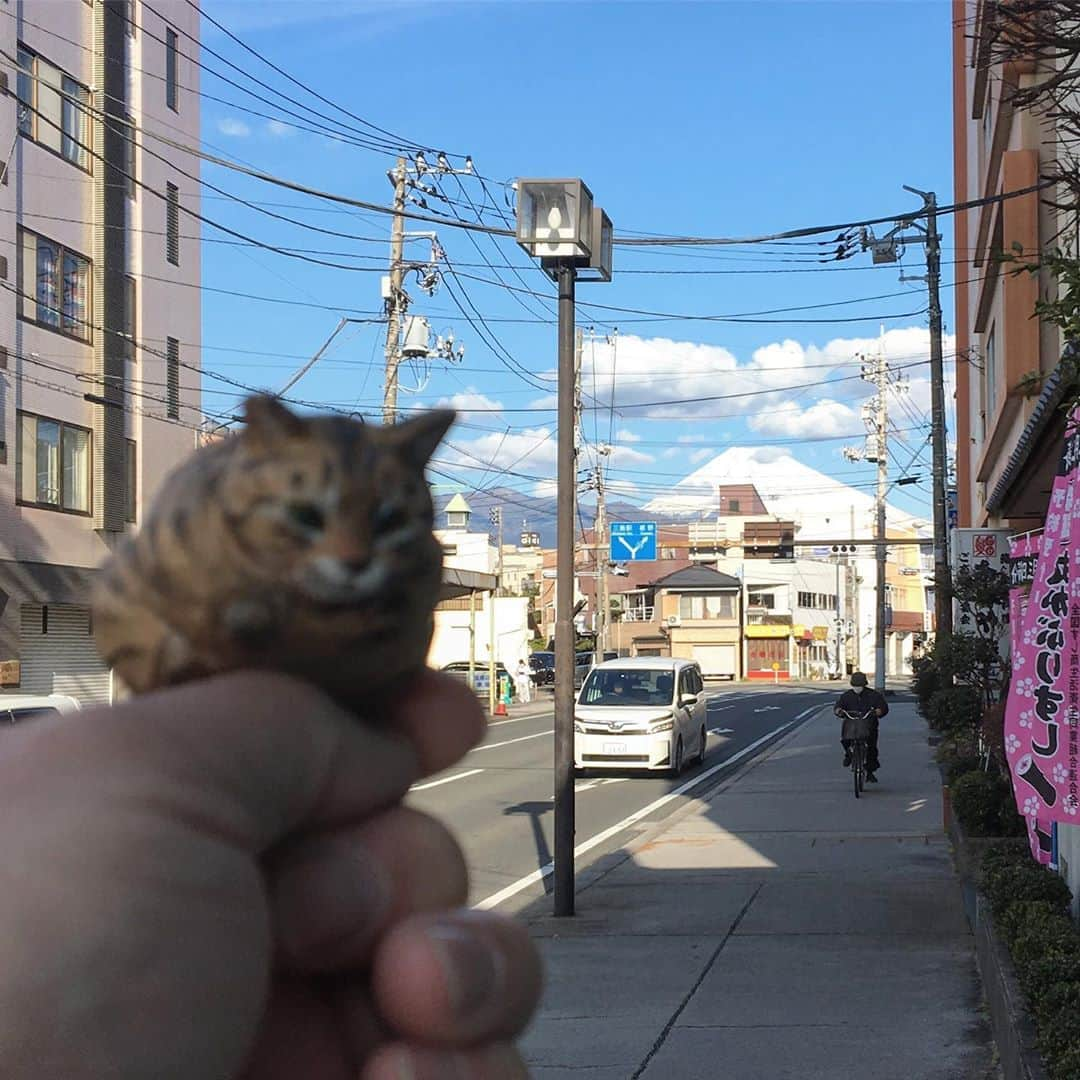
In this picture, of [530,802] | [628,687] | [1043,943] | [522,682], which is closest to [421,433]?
[1043,943]

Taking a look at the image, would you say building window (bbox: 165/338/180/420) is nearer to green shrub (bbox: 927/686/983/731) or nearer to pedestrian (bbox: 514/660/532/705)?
green shrub (bbox: 927/686/983/731)

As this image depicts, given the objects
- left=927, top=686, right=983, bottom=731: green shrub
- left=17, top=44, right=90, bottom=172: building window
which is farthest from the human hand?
left=17, top=44, right=90, bottom=172: building window

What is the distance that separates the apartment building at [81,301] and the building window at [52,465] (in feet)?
0.11

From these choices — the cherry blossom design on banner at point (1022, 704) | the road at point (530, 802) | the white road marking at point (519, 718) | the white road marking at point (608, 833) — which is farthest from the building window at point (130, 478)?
the cherry blossom design on banner at point (1022, 704)

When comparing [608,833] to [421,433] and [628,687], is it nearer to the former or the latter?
[628,687]

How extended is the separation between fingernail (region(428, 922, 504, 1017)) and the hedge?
12.8 feet

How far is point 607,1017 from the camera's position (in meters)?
7.59

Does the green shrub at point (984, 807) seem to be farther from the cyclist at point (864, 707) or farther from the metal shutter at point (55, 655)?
the metal shutter at point (55, 655)

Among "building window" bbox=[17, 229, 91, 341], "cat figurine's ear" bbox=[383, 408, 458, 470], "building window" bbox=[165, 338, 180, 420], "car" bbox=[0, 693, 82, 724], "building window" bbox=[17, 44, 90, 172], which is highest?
"building window" bbox=[17, 44, 90, 172]

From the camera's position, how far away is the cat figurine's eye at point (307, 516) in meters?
1.29

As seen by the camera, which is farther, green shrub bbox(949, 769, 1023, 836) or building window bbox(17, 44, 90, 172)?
building window bbox(17, 44, 90, 172)

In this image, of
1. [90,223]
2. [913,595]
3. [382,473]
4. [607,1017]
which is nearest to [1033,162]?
[607,1017]

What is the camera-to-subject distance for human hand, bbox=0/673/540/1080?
1077mm

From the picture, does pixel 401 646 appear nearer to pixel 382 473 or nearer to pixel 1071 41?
pixel 382 473
